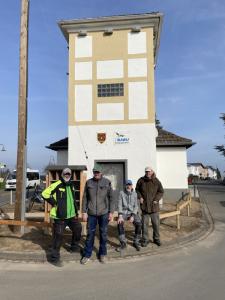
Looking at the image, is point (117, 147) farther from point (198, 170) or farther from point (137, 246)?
point (198, 170)

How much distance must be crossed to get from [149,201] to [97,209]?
1813mm

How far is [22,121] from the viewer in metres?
11.0

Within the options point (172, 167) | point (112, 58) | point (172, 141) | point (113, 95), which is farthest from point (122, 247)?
point (172, 141)

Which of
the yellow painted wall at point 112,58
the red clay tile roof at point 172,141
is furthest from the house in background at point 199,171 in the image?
the yellow painted wall at point 112,58

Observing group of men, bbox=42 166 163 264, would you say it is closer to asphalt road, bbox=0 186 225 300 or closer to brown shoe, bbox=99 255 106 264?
brown shoe, bbox=99 255 106 264

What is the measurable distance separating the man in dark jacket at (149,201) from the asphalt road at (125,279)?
0.71 m

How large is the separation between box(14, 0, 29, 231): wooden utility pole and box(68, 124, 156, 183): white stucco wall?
282 inches

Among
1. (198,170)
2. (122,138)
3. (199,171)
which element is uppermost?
(198,170)

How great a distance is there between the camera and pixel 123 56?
18.6m

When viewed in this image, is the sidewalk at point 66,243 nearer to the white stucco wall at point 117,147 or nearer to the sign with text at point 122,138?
the white stucco wall at point 117,147

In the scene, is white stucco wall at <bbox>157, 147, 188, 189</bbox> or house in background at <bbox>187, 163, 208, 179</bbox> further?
house in background at <bbox>187, 163, 208, 179</bbox>

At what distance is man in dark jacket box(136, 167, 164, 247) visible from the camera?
9.49 meters

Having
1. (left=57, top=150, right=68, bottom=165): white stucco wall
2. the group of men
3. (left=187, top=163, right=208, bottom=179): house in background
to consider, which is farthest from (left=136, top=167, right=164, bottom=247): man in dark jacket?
(left=187, top=163, right=208, bottom=179): house in background

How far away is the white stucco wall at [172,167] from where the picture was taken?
70.6 ft
